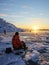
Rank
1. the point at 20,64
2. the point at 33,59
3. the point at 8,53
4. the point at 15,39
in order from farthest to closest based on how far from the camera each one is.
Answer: the point at 15,39 → the point at 8,53 → the point at 33,59 → the point at 20,64

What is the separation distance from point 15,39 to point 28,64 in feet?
17.4

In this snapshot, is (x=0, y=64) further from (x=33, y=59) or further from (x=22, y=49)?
(x=22, y=49)

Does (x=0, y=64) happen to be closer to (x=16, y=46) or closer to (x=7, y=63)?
(x=7, y=63)

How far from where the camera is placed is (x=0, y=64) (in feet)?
34.4

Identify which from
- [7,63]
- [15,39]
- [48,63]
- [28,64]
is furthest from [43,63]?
[15,39]

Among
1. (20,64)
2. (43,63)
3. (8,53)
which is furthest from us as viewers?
(8,53)

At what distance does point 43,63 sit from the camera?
1129 cm

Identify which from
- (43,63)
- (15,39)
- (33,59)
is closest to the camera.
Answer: (43,63)

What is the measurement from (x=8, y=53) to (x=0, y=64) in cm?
401

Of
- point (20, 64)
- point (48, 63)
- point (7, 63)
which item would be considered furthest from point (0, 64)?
point (48, 63)

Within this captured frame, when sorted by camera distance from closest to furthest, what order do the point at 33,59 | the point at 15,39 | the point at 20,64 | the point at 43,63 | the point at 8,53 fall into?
the point at 20,64 < the point at 43,63 < the point at 33,59 < the point at 8,53 < the point at 15,39

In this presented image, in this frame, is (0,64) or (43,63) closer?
(0,64)

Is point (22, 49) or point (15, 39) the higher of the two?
point (15, 39)

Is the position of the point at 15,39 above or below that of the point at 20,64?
above
